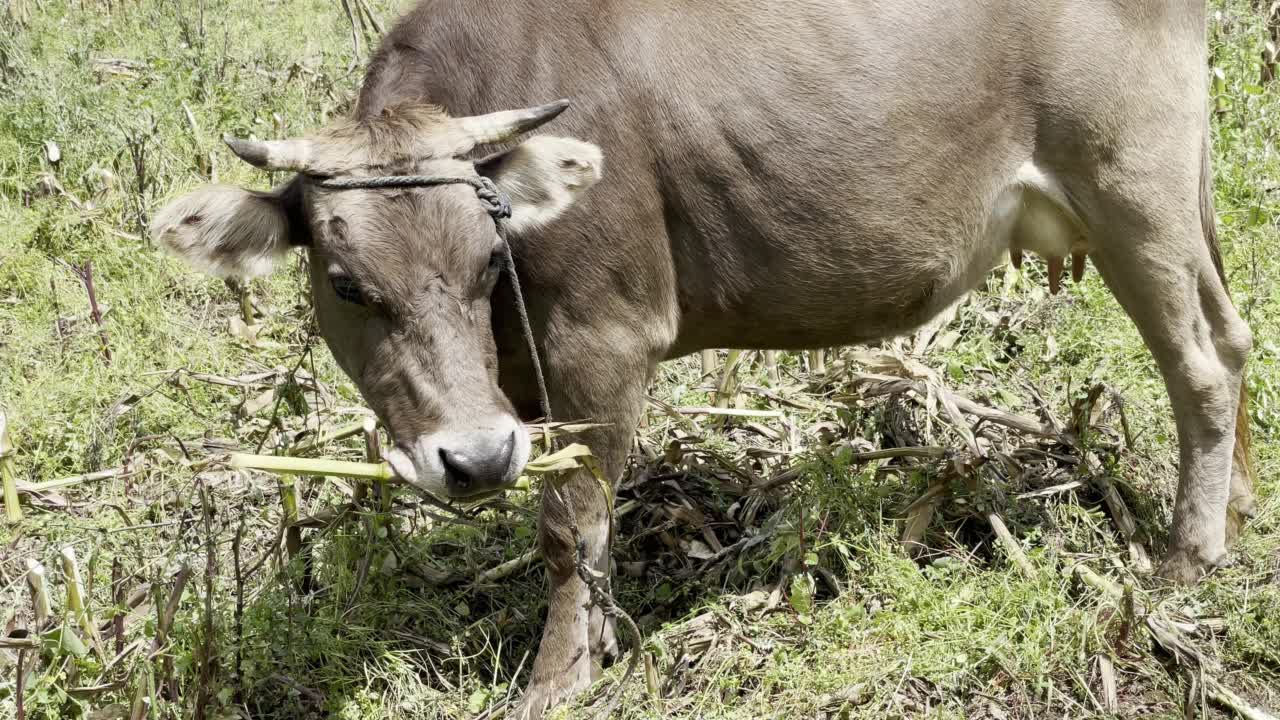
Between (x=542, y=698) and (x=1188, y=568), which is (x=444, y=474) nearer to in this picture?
(x=542, y=698)

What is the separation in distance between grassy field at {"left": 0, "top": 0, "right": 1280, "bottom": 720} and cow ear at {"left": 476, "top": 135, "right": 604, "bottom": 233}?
130 cm

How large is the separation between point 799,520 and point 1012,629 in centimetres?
88

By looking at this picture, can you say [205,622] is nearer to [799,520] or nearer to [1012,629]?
[799,520]

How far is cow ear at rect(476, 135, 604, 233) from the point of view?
3396mm

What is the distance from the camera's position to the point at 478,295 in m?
3.39

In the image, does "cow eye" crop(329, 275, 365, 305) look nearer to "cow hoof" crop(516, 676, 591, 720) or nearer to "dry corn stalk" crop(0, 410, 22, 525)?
"cow hoof" crop(516, 676, 591, 720)

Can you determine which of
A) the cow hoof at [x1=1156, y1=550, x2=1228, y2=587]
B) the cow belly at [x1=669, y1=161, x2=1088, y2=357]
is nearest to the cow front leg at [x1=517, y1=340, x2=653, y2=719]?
the cow belly at [x1=669, y1=161, x2=1088, y2=357]

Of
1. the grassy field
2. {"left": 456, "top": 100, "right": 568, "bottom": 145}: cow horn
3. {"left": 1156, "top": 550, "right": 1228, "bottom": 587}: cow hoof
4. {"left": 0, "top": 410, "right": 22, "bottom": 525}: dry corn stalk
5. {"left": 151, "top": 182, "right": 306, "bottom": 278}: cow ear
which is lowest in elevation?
{"left": 1156, "top": 550, "right": 1228, "bottom": 587}: cow hoof

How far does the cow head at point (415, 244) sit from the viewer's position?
323cm

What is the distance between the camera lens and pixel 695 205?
12.8 feet

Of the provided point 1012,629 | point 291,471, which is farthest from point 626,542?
point 291,471

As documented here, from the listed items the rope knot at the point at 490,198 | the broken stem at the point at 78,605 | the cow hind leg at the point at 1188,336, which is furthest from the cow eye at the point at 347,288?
the cow hind leg at the point at 1188,336

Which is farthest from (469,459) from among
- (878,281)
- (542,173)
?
(878,281)

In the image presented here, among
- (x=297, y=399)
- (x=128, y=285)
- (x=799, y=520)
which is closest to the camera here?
(x=799, y=520)
